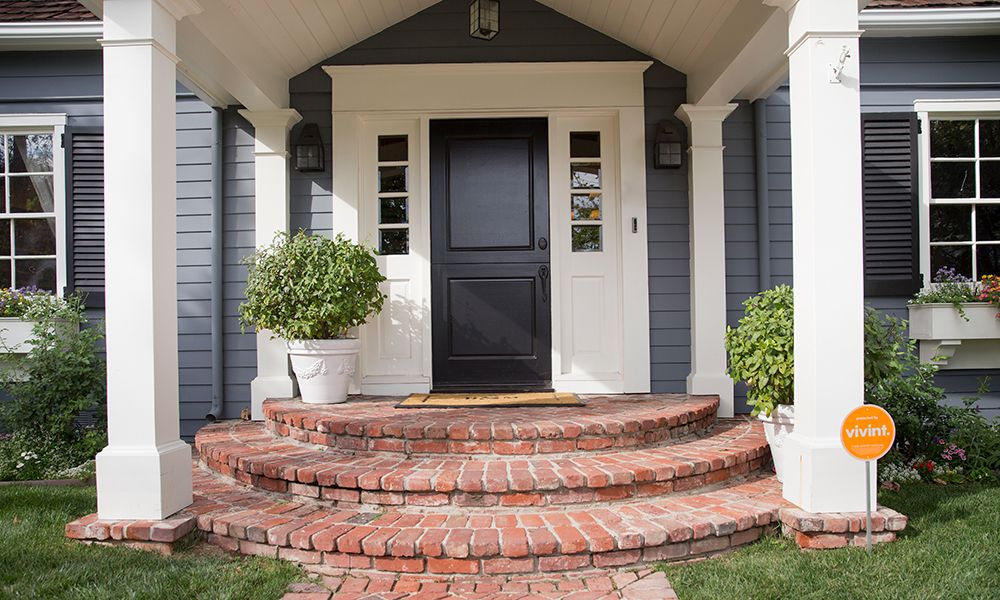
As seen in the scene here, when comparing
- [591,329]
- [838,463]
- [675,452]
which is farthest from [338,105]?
[838,463]

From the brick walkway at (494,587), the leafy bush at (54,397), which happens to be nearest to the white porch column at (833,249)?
the brick walkway at (494,587)

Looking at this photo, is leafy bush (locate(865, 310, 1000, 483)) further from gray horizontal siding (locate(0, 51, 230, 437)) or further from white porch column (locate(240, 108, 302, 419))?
gray horizontal siding (locate(0, 51, 230, 437))

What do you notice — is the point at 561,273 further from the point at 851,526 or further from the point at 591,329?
the point at 851,526

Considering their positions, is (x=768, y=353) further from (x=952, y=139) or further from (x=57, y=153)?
(x=57, y=153)

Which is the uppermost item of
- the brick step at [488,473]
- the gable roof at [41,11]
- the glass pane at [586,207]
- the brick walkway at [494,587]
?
the gable roof at [41,11]

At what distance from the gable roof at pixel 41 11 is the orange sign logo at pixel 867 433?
→ 529cm

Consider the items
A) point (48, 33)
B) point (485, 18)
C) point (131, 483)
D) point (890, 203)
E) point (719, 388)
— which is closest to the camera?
point (131, 483)

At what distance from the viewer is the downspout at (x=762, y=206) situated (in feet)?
15.0

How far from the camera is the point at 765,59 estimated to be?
3.71 metres

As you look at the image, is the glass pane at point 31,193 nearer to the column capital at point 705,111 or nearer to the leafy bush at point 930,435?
the column capital at point 705,111

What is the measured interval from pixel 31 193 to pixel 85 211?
56 cm

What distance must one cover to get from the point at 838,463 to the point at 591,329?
6.86 feet

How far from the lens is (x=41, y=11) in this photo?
4703 millimetres

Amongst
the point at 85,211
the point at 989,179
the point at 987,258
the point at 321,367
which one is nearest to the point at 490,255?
the point at 321,367
